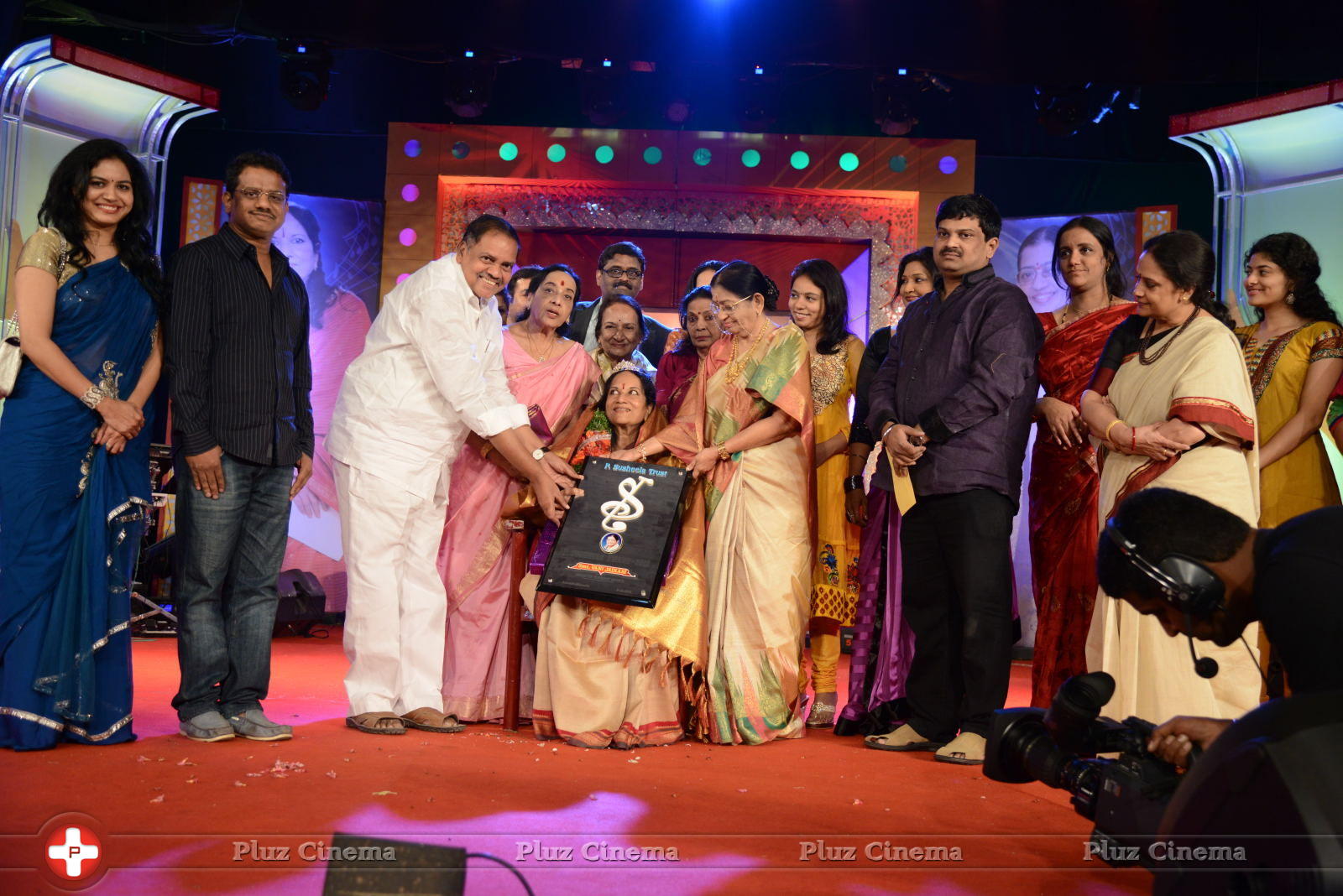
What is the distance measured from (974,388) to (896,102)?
401cm

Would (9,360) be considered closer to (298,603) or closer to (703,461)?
(703,461)

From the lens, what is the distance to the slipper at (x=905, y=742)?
152 inches

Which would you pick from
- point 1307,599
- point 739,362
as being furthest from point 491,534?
point 1307,599

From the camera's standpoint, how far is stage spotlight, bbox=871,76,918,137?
23.4 feet

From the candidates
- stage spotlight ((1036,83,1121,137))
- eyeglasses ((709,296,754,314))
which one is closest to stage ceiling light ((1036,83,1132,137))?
stage spotlight ((1036,83,1121,137))

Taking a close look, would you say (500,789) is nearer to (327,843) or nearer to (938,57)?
(327,843)

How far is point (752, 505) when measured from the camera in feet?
13.6

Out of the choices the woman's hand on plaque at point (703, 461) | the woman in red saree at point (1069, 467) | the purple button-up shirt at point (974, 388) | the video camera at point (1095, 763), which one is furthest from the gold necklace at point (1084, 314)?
the video camera at point (1095, 763)

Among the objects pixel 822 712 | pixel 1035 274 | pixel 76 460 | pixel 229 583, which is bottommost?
pixel 822 712

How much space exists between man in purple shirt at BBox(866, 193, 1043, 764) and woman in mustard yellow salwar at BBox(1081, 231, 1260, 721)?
1.05 feet

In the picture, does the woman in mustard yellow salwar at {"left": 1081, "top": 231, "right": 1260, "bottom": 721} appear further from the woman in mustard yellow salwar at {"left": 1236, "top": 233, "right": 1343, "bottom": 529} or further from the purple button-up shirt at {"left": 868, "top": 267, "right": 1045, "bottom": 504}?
the woman in mustard yellow salwar at {"left": 1236, "top": 233, "right": 1343, "bottom": 529}

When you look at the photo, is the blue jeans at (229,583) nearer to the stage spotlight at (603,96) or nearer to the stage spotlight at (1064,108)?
the stage spotlight at (603,96)

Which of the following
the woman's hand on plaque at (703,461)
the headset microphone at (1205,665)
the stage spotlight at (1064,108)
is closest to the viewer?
the headset microphone at (1205,665)

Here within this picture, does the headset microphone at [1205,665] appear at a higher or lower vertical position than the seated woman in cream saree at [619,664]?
higher
